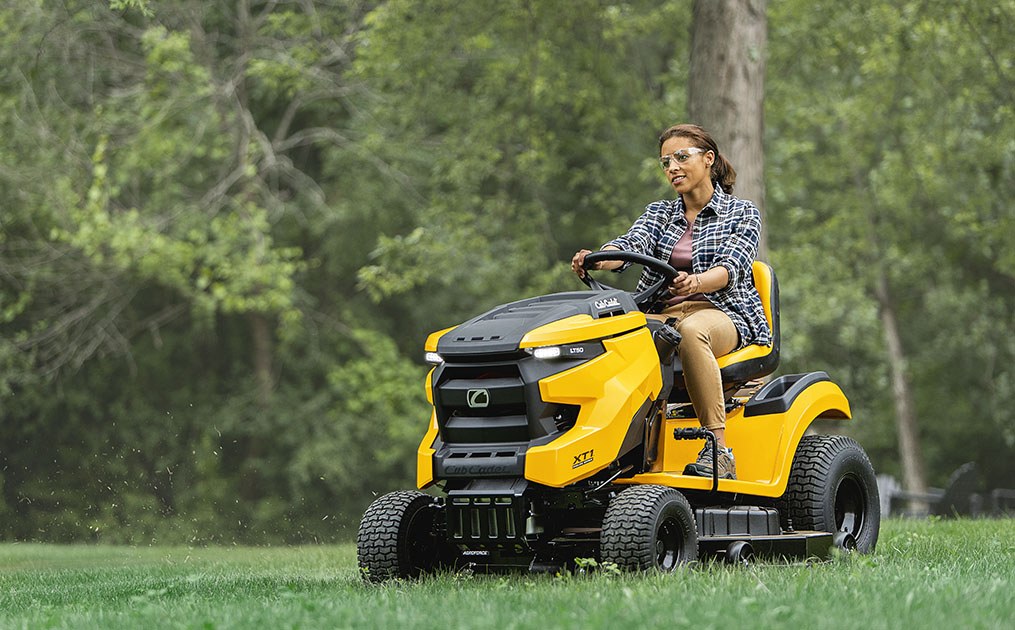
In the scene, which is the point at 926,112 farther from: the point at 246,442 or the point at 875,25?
the point at 246,442

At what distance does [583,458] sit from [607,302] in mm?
740

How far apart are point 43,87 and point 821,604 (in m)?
14.8

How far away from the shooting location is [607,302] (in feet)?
17.2

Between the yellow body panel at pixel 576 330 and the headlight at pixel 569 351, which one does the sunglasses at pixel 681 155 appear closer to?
the yellow body panel at pixel 576 330

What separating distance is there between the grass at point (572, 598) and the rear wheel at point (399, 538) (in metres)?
0.13

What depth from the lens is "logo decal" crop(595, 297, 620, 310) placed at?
5.21m

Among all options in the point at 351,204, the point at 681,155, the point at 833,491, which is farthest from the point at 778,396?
the point at 351,204

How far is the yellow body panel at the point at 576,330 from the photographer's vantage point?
4.91m

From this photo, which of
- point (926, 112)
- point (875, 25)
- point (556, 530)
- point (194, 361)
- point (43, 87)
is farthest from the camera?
point (194, 361)

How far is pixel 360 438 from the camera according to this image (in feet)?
67.9

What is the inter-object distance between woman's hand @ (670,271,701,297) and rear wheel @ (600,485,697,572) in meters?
0.94

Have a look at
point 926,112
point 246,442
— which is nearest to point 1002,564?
point 926,112

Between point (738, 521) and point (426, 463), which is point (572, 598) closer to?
point (426, 463)

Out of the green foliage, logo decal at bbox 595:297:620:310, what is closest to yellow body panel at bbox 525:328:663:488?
logo decal at bbox 595:297:620:310
